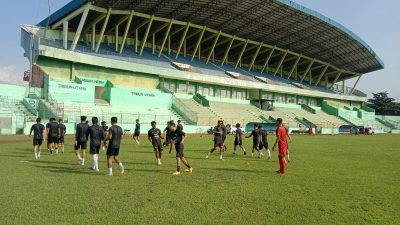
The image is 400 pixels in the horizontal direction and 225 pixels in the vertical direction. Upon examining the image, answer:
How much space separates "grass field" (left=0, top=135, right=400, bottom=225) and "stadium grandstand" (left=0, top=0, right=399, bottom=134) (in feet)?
94.9

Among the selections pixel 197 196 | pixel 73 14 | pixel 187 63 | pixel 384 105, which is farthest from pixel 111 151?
pixel 384 105

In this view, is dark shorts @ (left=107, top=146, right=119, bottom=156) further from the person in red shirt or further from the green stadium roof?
the green stadium roof

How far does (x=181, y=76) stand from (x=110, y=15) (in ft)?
46.8

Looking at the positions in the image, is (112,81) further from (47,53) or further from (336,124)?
(336,124)

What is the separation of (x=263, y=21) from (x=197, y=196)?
58935 millimetres

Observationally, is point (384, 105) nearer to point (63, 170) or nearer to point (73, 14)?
point (73, 14)

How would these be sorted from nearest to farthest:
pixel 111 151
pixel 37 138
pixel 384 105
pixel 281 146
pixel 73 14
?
pixel 111 151
pixel 281 146
pixel 37 138
pixel 73 14
pixel 384 105

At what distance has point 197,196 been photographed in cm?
936

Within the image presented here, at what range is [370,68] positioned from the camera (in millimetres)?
96000

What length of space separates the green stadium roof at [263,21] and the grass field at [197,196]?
140 feet

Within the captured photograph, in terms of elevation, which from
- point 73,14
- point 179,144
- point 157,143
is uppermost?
point 73,14

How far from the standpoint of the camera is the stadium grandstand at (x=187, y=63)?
4783 centimetres

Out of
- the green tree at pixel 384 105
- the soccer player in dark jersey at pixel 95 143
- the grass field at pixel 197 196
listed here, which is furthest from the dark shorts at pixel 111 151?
the green tree at pixel 384 105

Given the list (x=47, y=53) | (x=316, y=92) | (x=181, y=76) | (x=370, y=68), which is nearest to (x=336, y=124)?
(x=316, y=92)
